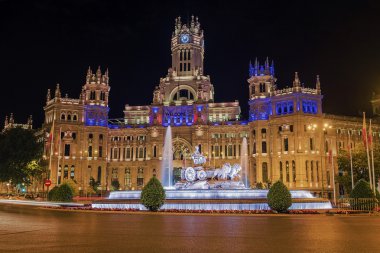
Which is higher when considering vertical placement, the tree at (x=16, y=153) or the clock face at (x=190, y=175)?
the tree at (x=16, y=153)

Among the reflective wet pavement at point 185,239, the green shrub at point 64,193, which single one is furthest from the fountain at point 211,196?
the reflective wet pavement at point 185,239

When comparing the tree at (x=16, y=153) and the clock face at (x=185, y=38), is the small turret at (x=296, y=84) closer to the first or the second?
the clock face at (x=185, y=38)

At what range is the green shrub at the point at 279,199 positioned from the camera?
3494 centimetres

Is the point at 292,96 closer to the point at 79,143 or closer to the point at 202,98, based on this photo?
the point at 202,98

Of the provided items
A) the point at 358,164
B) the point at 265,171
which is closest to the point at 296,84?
the point at 265,171

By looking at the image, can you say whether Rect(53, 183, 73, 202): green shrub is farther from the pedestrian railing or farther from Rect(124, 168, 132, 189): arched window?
Rect(124, 168, 132, 189): arched window

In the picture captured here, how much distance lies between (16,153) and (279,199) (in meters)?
59.0

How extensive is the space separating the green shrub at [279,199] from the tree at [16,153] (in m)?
58.1

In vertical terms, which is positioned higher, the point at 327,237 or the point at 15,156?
the point at 15,156

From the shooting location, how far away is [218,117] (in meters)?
113

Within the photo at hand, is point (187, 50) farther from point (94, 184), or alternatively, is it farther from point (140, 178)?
point (94, 184)

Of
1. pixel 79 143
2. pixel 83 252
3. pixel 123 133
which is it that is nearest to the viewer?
pixel 83 252

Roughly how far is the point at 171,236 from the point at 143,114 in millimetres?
104714

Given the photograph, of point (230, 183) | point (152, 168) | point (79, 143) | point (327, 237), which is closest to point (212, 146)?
point (152, 168)
